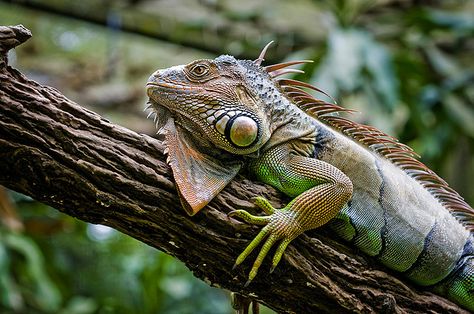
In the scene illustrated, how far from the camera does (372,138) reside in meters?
3.72

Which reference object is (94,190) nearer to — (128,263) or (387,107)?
(387,107)

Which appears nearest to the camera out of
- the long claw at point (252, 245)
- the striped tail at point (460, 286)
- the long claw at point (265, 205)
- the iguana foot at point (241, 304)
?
the long claw at point (252, 245)

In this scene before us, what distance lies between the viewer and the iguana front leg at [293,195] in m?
3.12

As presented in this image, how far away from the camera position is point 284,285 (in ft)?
10.7

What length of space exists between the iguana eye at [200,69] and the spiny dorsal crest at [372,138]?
1.16 feet

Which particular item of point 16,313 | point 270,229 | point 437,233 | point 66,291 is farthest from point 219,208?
point 66,291

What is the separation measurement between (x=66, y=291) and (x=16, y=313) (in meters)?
1.24

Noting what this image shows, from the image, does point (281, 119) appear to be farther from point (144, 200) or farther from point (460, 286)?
point (460, 286)

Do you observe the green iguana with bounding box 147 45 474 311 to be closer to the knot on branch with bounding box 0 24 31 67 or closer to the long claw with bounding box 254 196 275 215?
the long claw with bounding box 254 196 275 215

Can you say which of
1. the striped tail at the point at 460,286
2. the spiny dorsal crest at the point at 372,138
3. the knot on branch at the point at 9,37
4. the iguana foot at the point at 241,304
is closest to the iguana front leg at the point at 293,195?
the spiny dorsal crest at the point at 372,138

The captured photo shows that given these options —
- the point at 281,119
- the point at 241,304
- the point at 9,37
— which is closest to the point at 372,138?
the point at 281,119

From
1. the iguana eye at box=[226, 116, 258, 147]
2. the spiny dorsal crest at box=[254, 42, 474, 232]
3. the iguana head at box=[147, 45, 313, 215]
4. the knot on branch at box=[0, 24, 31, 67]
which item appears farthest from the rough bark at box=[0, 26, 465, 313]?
the spiny dorsal crest at box=[254, 42, 474, 232]

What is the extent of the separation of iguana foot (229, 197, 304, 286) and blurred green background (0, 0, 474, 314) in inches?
144

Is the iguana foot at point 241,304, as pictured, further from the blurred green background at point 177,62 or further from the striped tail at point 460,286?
the blurred green background at point 177,62
